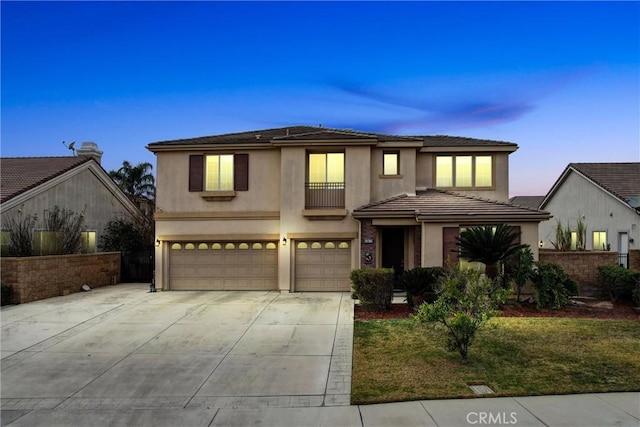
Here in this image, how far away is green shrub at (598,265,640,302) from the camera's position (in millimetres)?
12734

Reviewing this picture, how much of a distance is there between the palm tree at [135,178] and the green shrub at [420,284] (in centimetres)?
3141

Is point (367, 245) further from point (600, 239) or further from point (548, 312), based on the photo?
point (600, 239)

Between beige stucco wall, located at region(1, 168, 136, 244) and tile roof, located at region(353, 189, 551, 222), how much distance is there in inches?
521

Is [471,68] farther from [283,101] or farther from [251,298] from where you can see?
[283,101]

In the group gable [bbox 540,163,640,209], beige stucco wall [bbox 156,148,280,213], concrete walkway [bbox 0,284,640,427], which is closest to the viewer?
concrete walkway [bbox 0,284,640,427]

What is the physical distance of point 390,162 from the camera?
1670 centimetres

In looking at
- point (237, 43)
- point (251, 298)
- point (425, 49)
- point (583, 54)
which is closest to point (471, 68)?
point (425, 49)

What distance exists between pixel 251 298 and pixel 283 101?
20775 millimetres

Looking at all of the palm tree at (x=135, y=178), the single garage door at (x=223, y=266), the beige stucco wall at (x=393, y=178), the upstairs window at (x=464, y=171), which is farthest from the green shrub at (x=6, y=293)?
the palm tree at (x=135, y=178)

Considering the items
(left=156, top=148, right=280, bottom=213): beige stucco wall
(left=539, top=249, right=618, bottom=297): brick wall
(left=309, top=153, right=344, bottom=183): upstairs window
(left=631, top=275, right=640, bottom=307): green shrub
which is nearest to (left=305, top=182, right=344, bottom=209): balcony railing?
(left=309, top=153, right=344, bottom=183): upstairs window

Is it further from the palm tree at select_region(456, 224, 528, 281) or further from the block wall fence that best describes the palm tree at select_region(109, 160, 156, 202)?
the block wall fence

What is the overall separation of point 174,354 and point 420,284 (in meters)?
7.16

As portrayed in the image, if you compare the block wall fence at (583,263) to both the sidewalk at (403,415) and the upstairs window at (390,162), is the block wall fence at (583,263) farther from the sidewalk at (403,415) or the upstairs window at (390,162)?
the sidewalk at (403,415)

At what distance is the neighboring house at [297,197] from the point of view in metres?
16.0
